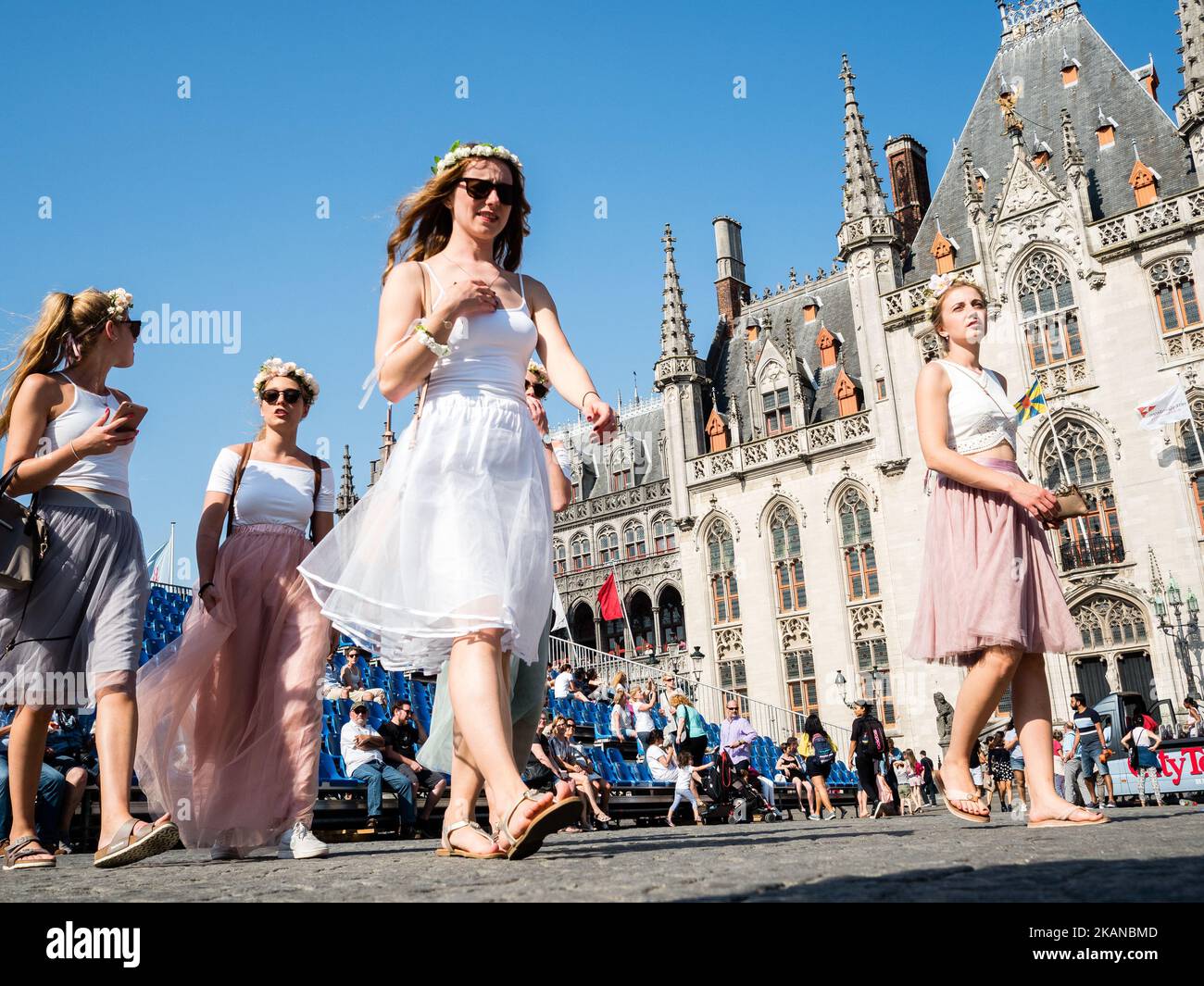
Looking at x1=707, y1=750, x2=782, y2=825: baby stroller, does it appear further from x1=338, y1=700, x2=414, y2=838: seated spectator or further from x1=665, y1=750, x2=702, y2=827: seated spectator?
x1=338, y1=700, x2=414, y2=838: seated spectator

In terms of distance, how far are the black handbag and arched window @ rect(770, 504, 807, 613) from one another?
30056 millimetres

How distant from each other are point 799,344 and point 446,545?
35.7 m

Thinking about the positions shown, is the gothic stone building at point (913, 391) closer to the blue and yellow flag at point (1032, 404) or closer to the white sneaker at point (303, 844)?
the blue and yellow flag at point (1032, 404)

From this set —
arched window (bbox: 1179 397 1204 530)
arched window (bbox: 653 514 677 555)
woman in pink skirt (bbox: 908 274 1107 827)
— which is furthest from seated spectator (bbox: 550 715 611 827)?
arched window (bbox: 653 514 677 555)

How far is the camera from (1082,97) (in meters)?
32.8

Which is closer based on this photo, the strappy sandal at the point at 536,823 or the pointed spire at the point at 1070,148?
the strappy sandal at the point at 536,823

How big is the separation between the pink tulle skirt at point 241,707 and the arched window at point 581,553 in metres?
38.1

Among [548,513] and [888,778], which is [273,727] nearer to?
[548,513]

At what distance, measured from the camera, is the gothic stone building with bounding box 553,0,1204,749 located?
90.0ft

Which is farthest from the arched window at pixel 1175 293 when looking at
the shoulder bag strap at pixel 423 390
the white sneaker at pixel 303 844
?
the white sneaker at pixel 303 844

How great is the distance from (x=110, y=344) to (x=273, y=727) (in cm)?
186

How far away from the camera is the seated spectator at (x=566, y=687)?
19.1 meters

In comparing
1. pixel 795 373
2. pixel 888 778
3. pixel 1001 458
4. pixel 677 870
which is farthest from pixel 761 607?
pixel 677 870

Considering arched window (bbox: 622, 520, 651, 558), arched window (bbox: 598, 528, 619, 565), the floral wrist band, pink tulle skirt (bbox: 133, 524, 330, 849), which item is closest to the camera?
the floral wrist band
